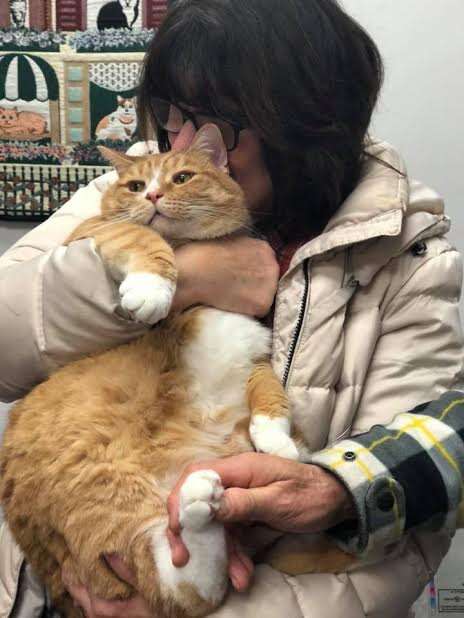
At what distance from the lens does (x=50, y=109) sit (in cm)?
218

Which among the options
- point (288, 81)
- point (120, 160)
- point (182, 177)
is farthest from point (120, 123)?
point (288, 81)

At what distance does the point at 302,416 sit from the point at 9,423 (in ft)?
1.78

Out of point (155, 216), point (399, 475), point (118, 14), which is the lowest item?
point (399, 475)

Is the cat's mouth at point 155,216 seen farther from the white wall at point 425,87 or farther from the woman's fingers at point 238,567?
Answer: the white wall at point 425,87

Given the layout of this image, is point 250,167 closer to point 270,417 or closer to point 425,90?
point 270,417

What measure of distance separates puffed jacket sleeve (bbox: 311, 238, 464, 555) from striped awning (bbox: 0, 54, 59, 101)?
Answer: 136 cm

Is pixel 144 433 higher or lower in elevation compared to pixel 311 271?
lower

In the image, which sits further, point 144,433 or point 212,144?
point 212,144

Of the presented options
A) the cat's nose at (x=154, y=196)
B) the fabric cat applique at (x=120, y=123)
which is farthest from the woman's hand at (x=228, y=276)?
the fabric cat applique at (x=120, y=123)

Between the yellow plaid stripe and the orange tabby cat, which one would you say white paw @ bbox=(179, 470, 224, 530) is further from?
the yellow plaid stripe

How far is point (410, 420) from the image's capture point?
3.93 feet

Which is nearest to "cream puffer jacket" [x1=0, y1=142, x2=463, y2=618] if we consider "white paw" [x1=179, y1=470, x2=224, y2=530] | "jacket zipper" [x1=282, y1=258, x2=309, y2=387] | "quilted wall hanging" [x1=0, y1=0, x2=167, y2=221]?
"jacket zipper" [x1=282, y1=258, x2=309, y2=387]

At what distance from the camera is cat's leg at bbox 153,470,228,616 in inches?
38.8

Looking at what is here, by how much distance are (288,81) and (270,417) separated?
0.69m
